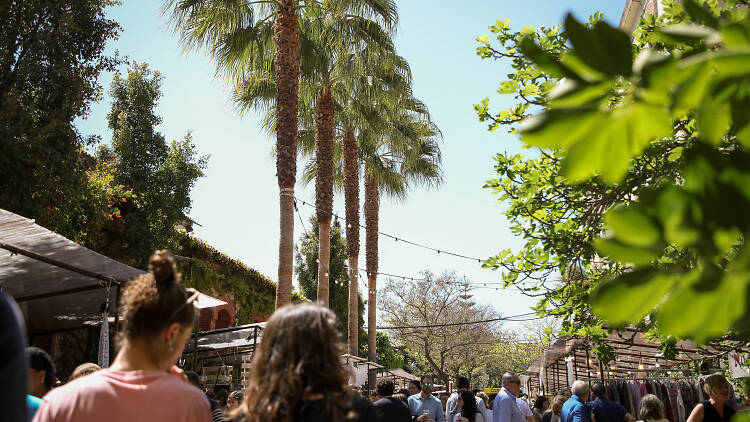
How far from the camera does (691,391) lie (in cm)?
1223

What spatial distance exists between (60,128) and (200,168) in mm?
6169

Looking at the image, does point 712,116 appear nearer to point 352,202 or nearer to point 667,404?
point 667,404

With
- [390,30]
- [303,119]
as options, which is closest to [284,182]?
[390,30]

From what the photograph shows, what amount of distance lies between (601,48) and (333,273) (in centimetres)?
3116

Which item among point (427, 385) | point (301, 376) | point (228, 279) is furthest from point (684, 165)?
point (228, 279)

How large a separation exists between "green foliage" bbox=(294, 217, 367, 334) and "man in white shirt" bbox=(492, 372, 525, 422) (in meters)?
22.0

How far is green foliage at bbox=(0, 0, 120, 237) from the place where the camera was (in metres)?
10.2

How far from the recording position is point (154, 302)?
2.18 m

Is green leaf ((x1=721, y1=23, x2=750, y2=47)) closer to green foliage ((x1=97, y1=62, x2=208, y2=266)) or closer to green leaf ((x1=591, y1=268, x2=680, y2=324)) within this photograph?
green leaf ((x1=591, y1=268, x2=680, y2=324))

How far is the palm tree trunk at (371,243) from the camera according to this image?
22031mm

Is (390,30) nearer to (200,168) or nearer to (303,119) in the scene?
(303,119)

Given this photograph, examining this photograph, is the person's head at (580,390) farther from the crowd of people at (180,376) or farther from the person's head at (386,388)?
the crowd of people at (180,376)

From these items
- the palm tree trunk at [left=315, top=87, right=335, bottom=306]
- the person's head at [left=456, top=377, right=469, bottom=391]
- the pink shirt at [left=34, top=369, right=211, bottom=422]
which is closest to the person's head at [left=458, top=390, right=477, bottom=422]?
the person's head at [left=456, top=377, right=469, bottom=391]

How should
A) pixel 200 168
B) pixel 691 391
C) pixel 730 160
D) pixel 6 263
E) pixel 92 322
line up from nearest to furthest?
pixel 730 160
pixel 6 263
pixel 92 322
pixel 691 391
pixel 200 168
